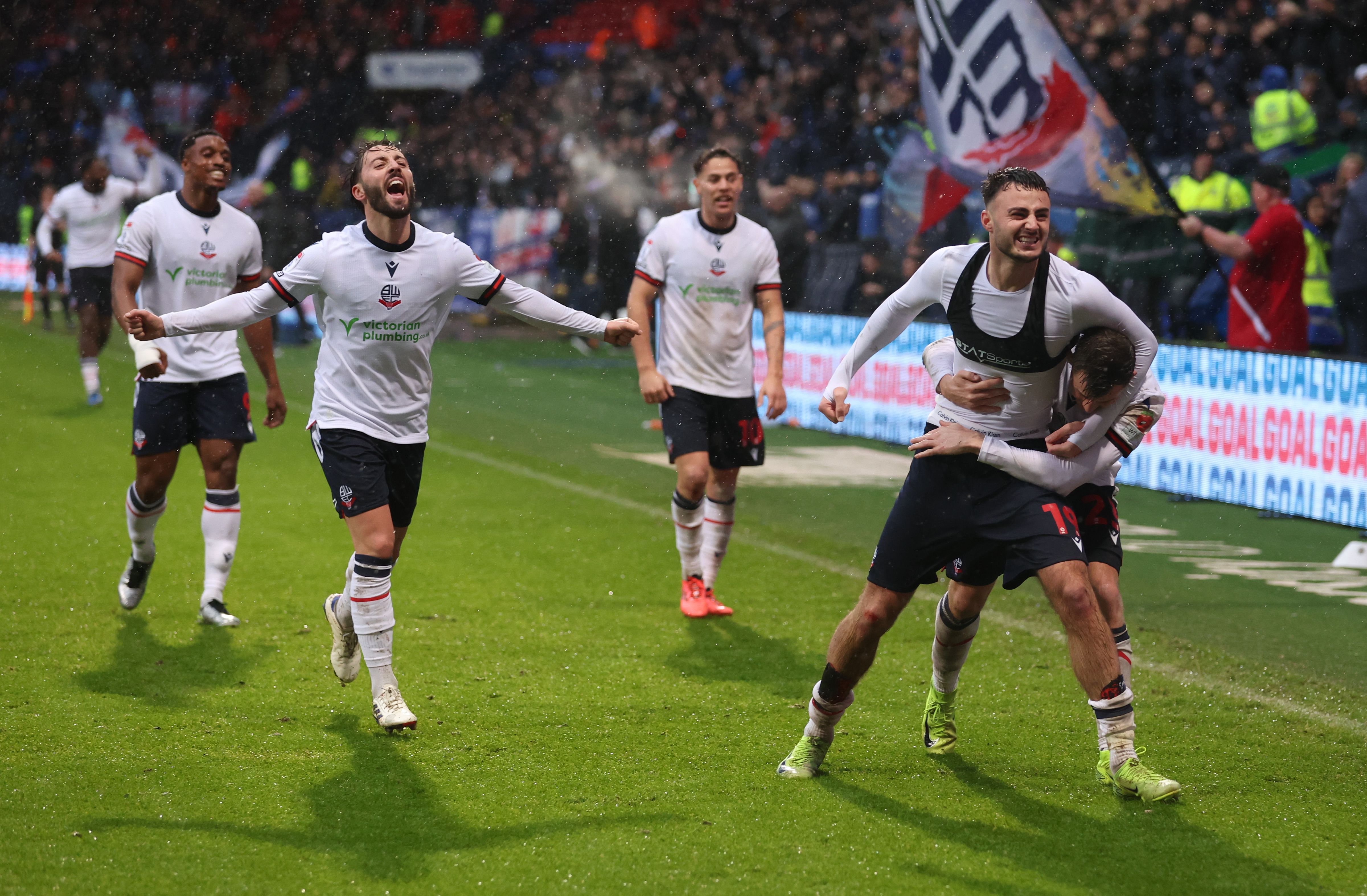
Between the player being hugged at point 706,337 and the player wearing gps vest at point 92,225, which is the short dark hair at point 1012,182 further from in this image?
the player wearing gps vest at point 92,225

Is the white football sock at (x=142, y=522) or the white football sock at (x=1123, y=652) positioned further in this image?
the white football sock at (x=142, y=522)

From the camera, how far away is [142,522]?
681cm

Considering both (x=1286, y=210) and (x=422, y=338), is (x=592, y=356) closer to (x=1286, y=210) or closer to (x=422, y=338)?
(x=1286, y=210)

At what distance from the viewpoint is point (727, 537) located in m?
7.37

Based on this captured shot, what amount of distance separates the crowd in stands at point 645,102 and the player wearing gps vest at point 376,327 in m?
8.09

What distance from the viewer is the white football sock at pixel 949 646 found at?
4.96 metres

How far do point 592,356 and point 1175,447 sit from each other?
10892mm

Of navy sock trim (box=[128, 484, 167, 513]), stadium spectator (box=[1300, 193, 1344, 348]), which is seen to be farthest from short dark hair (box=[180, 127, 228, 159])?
stadium spectator (box=[1300, 193, 1344, 348])

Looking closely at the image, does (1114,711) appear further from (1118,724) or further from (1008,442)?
(1008,442)

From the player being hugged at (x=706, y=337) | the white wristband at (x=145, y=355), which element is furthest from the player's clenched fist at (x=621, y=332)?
the white wristband at (x=145, y=355)

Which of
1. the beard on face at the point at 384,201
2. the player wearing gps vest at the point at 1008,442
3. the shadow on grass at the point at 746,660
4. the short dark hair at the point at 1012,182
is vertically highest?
the short dark hair at the point at 1012,182

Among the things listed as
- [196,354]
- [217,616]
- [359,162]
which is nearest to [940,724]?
[359,162]

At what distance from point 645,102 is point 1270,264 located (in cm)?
1780

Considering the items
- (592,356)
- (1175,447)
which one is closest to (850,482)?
(1175,447)
